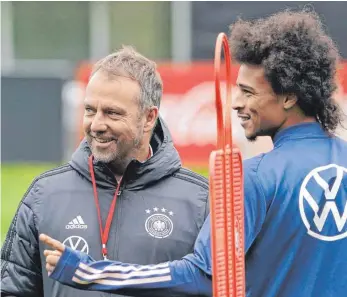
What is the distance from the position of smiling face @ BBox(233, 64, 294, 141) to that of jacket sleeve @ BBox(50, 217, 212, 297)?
15.1 inches

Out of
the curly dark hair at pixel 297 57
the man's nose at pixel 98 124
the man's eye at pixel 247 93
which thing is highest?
the curly dark hair at pixel 297 57

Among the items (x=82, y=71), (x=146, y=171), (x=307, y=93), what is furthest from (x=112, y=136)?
(x=82, y=71)

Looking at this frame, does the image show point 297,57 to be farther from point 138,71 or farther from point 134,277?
point 134,277

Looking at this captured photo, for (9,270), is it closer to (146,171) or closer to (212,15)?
(146,171)

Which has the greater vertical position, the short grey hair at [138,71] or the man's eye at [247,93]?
the short grey hair at [138,71]

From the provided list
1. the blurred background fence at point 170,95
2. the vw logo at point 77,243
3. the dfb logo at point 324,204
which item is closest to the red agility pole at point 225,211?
the dfb logo at point 324,204

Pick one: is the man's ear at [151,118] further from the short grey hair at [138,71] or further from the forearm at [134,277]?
the forearm at [134,277]

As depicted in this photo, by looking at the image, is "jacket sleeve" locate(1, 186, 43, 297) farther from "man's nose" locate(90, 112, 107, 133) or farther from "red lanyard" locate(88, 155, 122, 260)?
"man's nose" locate(90, 112, 107, 133)

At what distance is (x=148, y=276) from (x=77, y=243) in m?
0.54

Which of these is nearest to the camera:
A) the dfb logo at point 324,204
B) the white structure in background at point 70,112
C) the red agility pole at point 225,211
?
the red agility pole at point 225,211

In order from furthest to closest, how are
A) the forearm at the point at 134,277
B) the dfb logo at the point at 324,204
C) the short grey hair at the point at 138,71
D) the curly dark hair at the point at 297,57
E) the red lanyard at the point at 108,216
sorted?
the short grey hair at the point at 138,71, the red lanyard at the point at 108,216, the curly dark hair at the point at 297,57, the dfb logo at the point at 324,204, the forearm at the point at 134,277

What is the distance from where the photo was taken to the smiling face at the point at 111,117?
12.9ft

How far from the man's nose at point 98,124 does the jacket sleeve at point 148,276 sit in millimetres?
598

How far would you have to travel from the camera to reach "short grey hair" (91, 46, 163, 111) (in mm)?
4023
